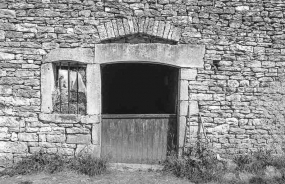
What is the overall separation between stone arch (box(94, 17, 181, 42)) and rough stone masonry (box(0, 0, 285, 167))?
0.02 meters

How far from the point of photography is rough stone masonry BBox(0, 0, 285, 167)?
181 inches

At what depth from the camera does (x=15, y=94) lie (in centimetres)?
468

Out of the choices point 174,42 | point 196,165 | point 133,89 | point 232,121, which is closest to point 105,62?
point 174,42

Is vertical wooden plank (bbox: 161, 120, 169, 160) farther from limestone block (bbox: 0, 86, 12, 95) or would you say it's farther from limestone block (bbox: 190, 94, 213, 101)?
limestone block (bbox: 0, 86, 12, 95)

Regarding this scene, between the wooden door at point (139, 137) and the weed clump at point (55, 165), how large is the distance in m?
0.44

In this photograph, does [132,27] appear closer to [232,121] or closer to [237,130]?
[232,121]

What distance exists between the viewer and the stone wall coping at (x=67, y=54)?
4.62 m

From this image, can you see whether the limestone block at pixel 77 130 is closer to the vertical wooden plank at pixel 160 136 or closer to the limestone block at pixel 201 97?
the vertical wooden plank at pixel 160 136

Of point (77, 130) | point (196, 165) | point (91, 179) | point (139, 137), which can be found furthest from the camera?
point (139, 137)

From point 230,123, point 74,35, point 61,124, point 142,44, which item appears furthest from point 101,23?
point 230,123

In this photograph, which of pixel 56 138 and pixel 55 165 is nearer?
pixel 55 165

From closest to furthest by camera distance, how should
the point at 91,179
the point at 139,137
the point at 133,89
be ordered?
1. the point at 91,179
2. the point at 139,137
3. the point at 133,89

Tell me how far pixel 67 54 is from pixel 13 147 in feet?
7.05

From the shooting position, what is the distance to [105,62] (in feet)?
15.4
